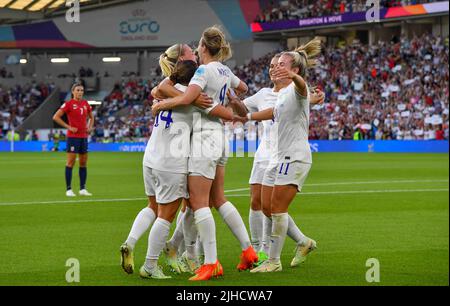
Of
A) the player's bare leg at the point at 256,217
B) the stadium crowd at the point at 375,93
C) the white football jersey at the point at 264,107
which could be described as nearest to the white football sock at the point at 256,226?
the player's bare leg at the point at 256,217

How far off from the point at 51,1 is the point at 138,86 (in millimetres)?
15826

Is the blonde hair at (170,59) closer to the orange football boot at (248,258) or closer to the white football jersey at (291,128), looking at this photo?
the white football jersey at (291,128)

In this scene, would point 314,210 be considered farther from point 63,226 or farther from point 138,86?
point 138,86

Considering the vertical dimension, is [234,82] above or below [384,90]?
below

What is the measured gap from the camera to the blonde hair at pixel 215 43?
8398 mm

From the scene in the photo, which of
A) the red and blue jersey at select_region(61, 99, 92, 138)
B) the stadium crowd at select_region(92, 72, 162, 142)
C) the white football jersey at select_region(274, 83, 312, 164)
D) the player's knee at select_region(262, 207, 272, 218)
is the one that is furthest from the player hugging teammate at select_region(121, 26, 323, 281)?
the stadium crowd at select_region(92, 72, 162, 142)

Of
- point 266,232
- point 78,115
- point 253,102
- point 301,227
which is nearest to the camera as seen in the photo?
point 266,232

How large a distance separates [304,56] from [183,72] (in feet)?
4.62

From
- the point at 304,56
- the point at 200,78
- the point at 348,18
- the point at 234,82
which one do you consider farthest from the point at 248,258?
the point at 348,18

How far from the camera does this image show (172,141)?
841 cm

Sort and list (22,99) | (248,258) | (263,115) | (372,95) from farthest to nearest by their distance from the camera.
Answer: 1. (22,99)
2. (372,95)
3. (263,115)
4. (248,258)

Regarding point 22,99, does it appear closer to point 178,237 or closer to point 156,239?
point 178,237

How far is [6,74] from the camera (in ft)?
236
